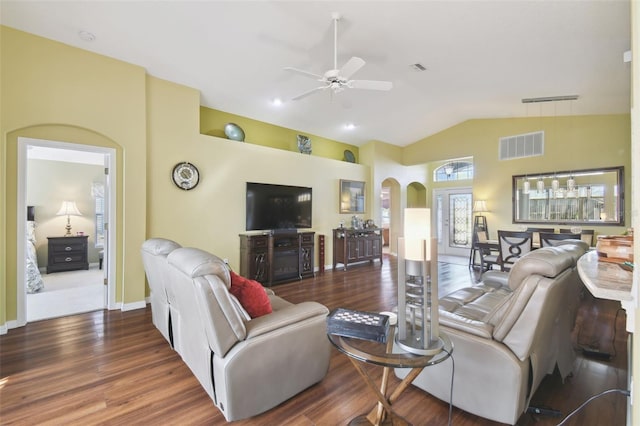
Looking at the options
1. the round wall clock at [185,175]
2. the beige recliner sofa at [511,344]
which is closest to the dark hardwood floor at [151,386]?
the beige recliner sofa at [511,344]

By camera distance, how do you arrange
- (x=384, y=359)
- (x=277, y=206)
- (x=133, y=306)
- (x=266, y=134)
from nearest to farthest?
(x=384, y=359)
(x=133, y=306)
(x=277, y=206)
(x=266, y=134)

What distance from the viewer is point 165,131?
4.05 meters

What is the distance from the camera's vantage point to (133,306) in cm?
370

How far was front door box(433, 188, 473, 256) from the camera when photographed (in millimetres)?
8258

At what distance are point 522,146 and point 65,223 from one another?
9978 millimetres

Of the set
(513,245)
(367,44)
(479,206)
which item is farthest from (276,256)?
(479,206)

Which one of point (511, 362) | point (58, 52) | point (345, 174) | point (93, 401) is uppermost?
point (58, 52)

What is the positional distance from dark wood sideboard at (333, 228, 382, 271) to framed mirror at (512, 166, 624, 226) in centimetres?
312

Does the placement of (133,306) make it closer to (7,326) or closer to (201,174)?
(7,326)

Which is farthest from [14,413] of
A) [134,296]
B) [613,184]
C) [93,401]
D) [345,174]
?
[613,184]

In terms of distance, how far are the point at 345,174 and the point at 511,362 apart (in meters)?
5.39

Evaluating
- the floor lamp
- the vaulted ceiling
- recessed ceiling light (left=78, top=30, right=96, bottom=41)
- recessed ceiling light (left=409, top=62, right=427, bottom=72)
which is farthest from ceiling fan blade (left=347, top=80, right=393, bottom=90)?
the floor lamp

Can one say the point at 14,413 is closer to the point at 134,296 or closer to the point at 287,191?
the point at 134,296

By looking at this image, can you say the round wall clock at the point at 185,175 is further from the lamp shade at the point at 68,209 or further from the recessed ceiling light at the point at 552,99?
the recessed ceiling light at the point at 552,99
